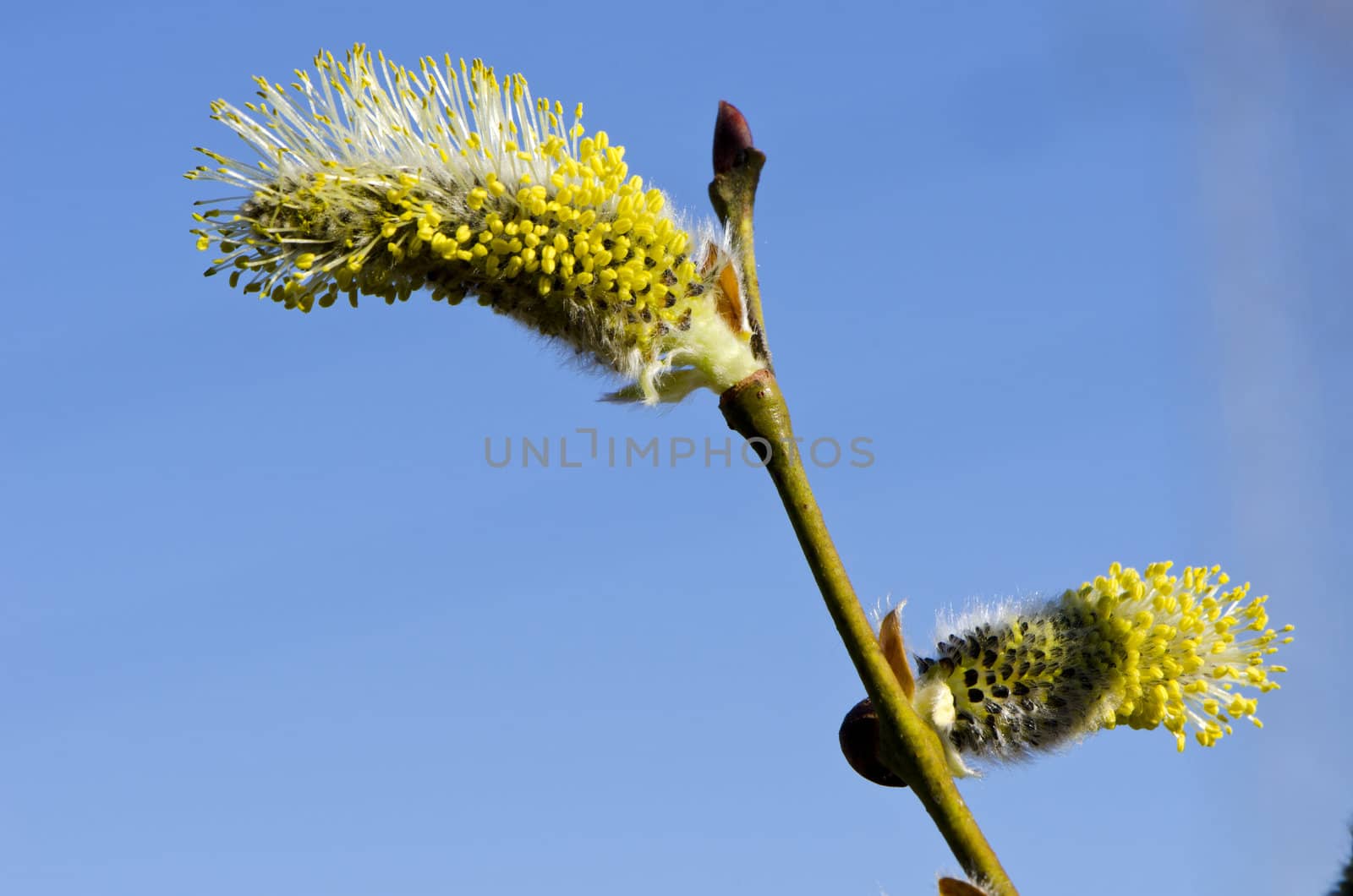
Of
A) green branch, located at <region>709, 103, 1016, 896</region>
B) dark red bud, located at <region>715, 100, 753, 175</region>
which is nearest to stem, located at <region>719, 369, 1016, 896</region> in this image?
green branch, located at <region>709, 103, 1016, 896</region>

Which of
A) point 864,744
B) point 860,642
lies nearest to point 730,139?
point 860,642

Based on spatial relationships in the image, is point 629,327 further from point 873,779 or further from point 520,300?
point 873,779

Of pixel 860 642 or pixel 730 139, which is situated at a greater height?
pixel 730 139

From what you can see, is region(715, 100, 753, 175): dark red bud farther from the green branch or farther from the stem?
the stem

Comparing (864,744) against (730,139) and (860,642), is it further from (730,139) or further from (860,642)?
(730,139)

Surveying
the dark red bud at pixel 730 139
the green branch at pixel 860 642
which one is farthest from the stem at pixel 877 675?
the dark red bud at pixel 730 139

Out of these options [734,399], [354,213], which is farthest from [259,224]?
[734,399]
